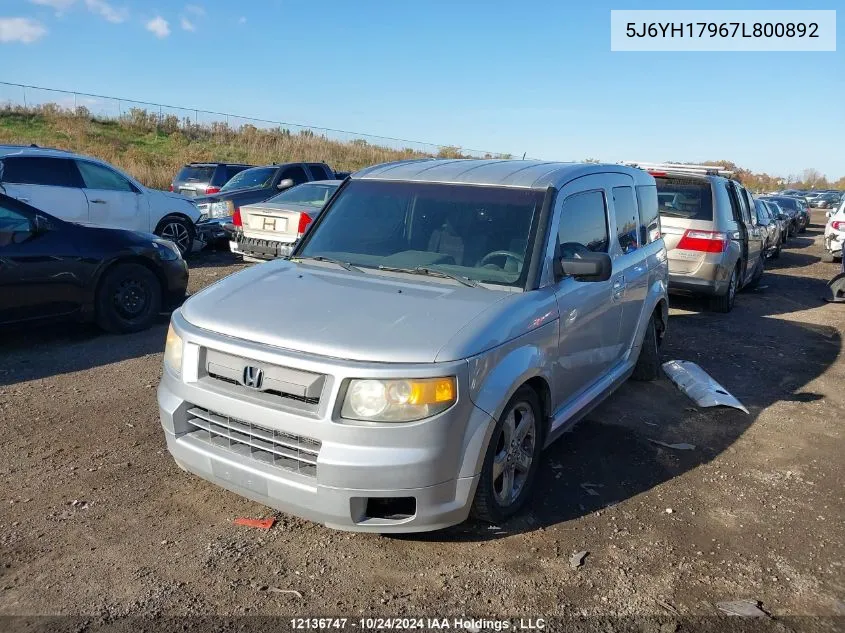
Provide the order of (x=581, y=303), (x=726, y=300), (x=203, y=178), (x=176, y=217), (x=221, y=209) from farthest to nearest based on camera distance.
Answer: (x=203, y=178) → (x=221, y=209) → (x=176, y=217) → (x=726, y=300) → (x=581, y=303)

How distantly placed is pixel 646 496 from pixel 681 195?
6729mm

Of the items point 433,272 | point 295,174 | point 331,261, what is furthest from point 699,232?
point 295,174

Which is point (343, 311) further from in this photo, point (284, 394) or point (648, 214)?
point (648, 214)

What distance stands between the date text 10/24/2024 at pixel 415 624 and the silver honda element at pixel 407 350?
16.2 inches

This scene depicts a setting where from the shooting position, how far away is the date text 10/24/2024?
9.61 ft

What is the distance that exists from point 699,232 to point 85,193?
9154mm

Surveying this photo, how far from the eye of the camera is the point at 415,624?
2961 mm

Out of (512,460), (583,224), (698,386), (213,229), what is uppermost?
(583,224)

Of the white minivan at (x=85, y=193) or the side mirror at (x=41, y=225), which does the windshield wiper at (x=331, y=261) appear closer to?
the side mirror at (x=41, y=225)

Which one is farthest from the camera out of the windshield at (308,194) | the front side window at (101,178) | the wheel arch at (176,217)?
the wheel arch at (176,217)

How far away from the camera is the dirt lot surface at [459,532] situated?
3145mm

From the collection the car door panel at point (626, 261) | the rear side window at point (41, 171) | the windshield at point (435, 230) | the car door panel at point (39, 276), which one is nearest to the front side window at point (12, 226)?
the car door panel at point (39, 276)

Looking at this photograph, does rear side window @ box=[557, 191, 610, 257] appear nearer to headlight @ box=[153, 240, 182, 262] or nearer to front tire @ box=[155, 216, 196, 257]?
headlight @ box=[153, 240, 182, 262]

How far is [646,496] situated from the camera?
427 centimetres
